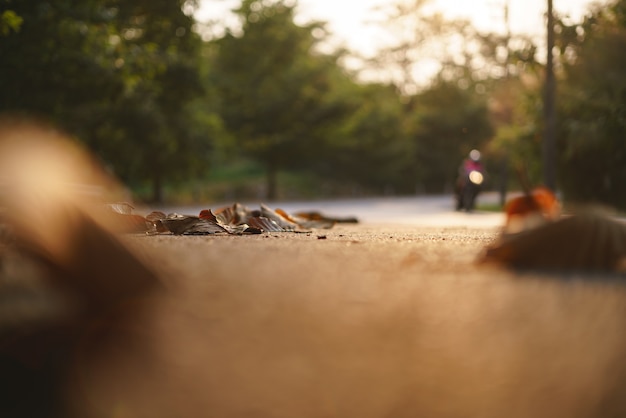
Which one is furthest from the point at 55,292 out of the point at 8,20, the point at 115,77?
the point at 115,77

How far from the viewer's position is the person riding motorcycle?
72.6ft

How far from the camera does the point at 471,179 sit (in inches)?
877

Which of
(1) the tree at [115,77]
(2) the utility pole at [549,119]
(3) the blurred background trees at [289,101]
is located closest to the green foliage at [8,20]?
(3) the blurred background trees at [289,101]

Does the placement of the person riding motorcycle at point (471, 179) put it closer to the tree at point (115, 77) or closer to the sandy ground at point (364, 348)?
the tree at point (115, 77)

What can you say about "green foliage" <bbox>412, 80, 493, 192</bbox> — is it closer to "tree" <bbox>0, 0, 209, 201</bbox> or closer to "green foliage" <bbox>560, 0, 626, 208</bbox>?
"tree" <bbox>0, 0, 209, 201</bbox>

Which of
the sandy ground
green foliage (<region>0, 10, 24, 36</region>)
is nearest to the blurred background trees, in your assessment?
green foliage (<region>0, 10, 24, 36</region>)

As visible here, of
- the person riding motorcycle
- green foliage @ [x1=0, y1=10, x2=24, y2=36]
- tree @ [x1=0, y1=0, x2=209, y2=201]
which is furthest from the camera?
the person riding motorcycle

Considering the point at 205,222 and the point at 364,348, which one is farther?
the point at 205,222

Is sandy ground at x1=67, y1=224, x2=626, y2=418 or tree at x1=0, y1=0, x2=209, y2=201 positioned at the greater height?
tree at x1=0, y1=0, x2=209, y2=201

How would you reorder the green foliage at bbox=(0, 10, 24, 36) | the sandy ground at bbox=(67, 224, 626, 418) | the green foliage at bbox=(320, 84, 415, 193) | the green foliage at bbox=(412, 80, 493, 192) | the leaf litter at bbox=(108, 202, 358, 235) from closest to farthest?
the sandy ground at bbox=(67, 224, 626, 418), the leaf litter at bbox=(108, 202, 358, 235), the green foliage at bbox=(0, 10, 24, 36), the green foliage at bbox=(320, 84, 415, 193), the green foliage at bbox=(412, 80, 493, 192)

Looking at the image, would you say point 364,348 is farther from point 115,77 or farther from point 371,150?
point 371,150

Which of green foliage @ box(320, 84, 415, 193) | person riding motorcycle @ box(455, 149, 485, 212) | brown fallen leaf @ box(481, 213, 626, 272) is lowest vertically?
brown fallen leaf @ box(481, 213, 626, 272)

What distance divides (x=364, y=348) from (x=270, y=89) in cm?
3613

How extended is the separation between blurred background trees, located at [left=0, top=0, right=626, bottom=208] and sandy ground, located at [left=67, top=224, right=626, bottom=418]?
2.88 meters
